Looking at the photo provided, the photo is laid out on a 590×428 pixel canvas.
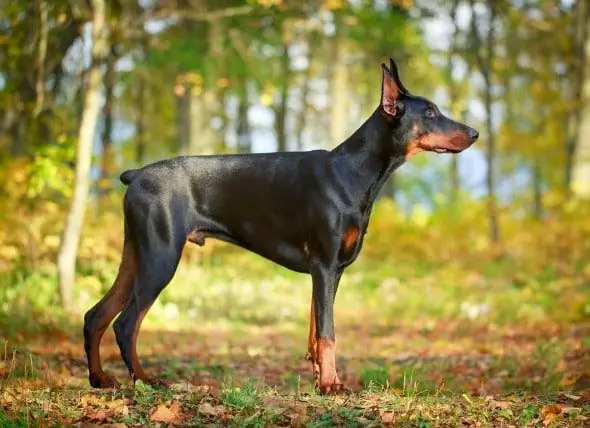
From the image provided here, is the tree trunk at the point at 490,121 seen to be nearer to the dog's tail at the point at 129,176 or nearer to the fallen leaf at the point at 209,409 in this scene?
the dog's tail at the point at 129,176

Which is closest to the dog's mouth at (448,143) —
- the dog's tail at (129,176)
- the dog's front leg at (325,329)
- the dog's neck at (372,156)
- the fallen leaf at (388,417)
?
the dog's neck at (372,156)

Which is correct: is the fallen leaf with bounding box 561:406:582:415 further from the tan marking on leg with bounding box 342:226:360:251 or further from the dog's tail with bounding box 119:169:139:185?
the dog's tail with bounding box 119:169:139:185

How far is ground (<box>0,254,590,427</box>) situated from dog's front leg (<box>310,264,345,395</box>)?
0.16 m

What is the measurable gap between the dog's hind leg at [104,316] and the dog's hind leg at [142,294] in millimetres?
225

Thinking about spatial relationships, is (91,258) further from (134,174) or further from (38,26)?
(134,174)

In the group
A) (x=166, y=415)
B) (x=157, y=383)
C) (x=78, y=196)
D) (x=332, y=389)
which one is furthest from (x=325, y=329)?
(x=78, y=196)

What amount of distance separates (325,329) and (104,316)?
1.65 meters

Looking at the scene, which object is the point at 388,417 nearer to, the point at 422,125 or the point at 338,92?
the point at 422,125

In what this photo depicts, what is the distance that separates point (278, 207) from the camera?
595 centimetres

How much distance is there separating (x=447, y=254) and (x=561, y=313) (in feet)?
18.7

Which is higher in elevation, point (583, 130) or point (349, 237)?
point (583, 130)

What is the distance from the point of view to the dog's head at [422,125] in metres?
5.75

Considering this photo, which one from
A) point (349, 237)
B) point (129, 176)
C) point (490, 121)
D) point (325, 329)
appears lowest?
point (325, 329)

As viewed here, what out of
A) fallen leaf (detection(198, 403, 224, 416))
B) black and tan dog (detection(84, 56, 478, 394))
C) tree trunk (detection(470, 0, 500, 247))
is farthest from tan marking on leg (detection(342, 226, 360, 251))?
tree trunk (detection(470, 0, 500, 247))
